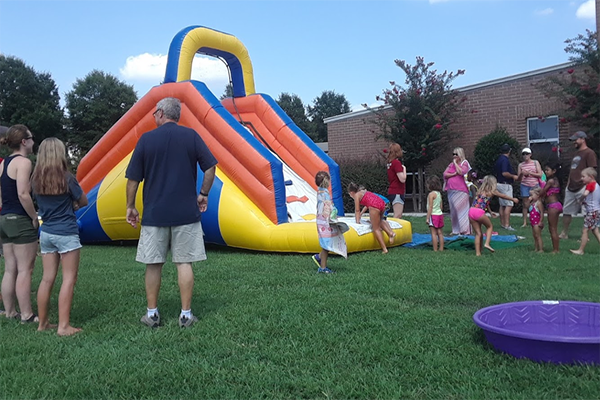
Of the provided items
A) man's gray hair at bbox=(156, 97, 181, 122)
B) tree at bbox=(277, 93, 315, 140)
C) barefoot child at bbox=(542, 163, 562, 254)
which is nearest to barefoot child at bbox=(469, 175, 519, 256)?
Result: barefoot child at bbox=(542, 163, 562, 254)

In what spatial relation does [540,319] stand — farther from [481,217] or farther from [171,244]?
[481,217]

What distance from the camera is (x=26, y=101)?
34.3 meters

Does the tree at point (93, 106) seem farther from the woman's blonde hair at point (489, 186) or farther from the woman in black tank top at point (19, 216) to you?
the woman in black tank top at point (19, 216)

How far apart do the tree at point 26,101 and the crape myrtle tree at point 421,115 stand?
24.8 metres

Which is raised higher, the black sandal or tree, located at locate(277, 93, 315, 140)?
tree, located at locate(277, 93, 315, 140)

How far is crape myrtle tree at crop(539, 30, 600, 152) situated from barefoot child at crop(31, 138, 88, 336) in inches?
441

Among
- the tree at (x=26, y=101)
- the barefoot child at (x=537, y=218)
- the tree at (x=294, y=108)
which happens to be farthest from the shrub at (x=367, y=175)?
the tree at (x=294, y=108)

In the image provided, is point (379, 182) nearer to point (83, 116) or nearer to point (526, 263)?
point (526, 263)

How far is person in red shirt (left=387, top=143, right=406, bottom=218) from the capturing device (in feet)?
29.7

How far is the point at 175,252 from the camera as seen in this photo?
13.6 feet

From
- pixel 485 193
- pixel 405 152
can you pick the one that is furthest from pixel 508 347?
pixel 405 152

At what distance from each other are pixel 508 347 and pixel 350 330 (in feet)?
3.44

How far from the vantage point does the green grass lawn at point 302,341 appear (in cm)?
278

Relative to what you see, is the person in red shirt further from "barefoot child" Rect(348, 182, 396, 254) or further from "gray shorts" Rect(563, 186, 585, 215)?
"gray shorts" Rect(563, 186, 585, 215)
